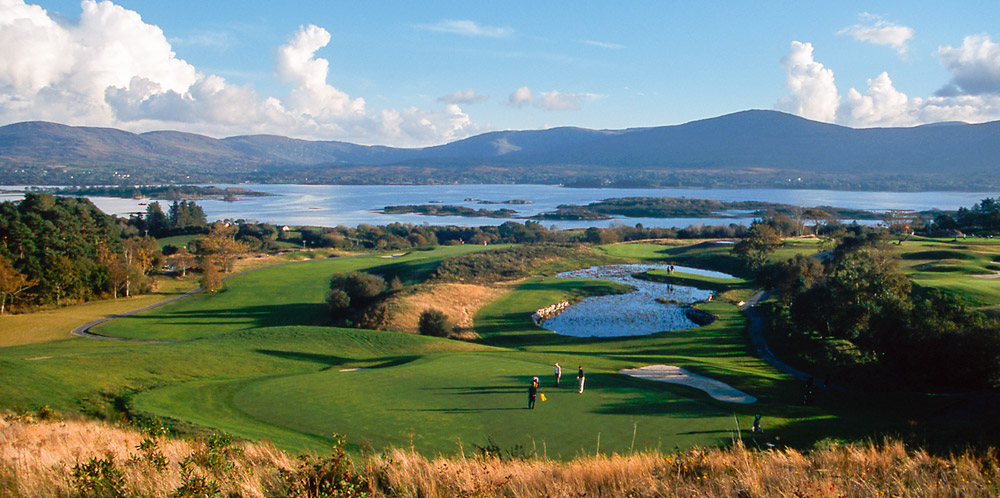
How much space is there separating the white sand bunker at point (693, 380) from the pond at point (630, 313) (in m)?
19.6

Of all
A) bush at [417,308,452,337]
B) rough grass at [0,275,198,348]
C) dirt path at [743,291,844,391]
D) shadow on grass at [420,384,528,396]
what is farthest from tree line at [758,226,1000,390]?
rough grass at [0,275,198,348]

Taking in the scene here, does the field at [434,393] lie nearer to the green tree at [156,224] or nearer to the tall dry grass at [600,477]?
the tall dry grass at [600,477]

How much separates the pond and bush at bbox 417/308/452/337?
8654mm

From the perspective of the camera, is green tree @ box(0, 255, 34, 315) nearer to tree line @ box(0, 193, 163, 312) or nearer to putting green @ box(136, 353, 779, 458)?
tree line @ box(0, 193, 163, 312)

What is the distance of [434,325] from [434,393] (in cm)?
2447

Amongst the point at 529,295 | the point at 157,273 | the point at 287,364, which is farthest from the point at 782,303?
the point at 157,273

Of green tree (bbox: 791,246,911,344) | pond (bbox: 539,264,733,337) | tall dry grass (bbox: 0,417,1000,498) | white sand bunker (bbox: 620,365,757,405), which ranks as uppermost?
tall dry grass (bbox: 0,417,1000,498)

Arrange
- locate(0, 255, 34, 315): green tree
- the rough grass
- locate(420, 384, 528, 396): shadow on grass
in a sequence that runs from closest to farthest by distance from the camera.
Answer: locate(420, 384, 528, 396): shadow on grass, the rough grass, locate(0, 255, 34, 315): green tree

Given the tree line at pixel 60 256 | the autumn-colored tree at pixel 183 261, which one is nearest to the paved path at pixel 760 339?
the tree line at pixel 60 256

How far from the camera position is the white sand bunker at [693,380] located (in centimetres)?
1902

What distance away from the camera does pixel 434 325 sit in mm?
42594

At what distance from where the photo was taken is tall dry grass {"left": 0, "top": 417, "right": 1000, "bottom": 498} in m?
6.68

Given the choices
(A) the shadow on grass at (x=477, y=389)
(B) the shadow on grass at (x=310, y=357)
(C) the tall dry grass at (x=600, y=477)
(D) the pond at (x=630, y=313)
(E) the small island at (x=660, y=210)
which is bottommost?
(D) the pond at (x=630, y=313)

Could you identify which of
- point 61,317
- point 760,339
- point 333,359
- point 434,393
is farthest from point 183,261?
point 434,393
